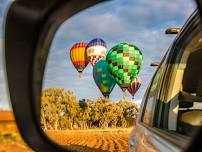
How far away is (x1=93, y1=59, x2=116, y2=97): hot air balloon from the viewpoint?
123 feet

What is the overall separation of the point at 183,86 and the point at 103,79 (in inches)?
1401

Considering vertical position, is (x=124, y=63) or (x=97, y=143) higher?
(x=124, y=63)

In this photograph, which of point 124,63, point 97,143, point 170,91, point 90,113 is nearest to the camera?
point 170,91

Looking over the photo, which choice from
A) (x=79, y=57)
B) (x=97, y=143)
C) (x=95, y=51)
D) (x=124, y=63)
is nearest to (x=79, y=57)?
(x=79, y=57)

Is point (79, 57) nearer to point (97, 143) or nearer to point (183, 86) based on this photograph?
point (97, 143)

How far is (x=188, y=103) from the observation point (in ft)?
6.97

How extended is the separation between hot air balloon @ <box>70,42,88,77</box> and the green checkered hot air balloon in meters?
1.79

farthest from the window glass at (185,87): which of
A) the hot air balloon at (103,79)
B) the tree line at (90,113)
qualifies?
the tree line at (90,113)

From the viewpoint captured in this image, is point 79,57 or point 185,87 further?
point 79,57

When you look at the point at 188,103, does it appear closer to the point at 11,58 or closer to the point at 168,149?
the point at 168,149

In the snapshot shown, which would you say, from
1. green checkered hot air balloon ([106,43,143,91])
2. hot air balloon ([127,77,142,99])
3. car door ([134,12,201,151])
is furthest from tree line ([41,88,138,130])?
car door ([134,12,201,151])

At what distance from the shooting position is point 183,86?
236 cm

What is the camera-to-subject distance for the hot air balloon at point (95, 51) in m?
36.2

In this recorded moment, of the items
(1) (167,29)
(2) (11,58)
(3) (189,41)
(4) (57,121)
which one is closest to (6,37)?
(2) (11,58)
